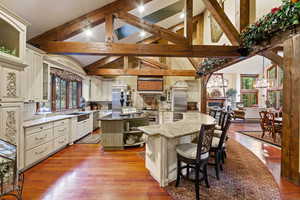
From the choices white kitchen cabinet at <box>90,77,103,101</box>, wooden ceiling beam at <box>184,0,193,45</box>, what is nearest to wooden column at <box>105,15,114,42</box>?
wooden ceiling beam at <box>184,0,193,45</box>

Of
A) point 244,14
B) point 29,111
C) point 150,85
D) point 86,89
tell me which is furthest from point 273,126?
point 86,89

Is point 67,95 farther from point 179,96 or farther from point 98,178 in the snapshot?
point 179,96

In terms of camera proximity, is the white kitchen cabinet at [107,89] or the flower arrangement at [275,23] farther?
the white kitchen cabinet at [107,89]

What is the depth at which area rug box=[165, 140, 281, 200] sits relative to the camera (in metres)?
2.20

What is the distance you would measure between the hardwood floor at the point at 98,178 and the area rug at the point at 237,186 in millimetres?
156

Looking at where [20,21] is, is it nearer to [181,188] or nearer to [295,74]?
[181,188]

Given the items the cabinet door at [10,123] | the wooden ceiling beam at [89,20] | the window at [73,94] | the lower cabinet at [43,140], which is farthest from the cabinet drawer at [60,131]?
the wooden ceiling beam at [89,20]

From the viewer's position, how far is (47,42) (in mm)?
3408

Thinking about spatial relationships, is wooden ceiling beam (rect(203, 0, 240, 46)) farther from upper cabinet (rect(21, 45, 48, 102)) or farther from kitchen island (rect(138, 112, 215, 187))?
upper cabinet (rect(21, 45, 48, 102))

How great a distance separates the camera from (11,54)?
2.44 meters

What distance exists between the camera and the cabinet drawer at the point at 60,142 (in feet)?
12.5

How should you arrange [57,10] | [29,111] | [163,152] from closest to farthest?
[163,152], [57,10], [29,111]

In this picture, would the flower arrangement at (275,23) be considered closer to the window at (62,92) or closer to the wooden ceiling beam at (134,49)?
the wooden ceiling beam at (134,49)

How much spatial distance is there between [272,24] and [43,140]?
4.98m
